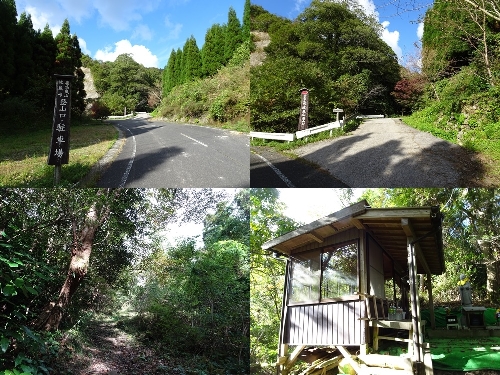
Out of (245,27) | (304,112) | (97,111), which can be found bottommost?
(304,112)

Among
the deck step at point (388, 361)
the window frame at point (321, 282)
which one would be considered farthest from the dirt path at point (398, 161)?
the deck step at point (388, 361)

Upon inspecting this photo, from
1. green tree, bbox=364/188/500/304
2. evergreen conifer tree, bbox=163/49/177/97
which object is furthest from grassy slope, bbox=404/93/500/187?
evergreen conifer tree, bbox=163/49/177/97

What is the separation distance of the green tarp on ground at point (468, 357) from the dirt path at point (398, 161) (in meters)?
2.95

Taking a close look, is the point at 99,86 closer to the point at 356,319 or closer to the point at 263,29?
the point at 263,29

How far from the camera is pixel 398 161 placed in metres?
8.04

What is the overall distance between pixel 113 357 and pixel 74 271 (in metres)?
2.87

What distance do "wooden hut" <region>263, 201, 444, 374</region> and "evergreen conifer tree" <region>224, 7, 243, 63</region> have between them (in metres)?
19.6

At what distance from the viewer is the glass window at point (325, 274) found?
598cm

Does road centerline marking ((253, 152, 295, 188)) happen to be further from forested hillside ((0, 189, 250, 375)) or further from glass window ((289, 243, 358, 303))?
forested hillside ((0, 189, 250, 375))

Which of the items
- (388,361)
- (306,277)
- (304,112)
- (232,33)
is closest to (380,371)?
(388,361)

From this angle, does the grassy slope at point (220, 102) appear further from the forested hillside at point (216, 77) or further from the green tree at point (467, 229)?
the green tree at point (467, 229)

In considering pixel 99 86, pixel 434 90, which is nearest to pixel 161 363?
pixel 434 90

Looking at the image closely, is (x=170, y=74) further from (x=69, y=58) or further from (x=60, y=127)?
(x=60, y=127)

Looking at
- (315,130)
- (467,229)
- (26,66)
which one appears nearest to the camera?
(315,130)
